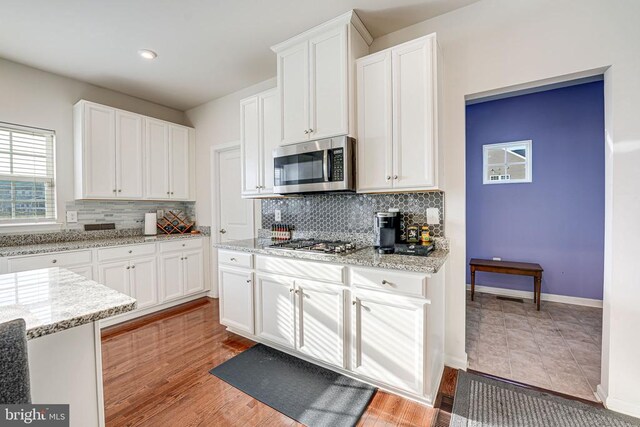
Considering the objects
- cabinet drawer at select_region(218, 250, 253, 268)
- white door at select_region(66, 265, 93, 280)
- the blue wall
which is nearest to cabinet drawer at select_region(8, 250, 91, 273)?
white door at select_region(66, 265, 93, 280)

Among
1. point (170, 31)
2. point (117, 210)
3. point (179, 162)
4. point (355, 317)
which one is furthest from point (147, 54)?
point (355, 317)

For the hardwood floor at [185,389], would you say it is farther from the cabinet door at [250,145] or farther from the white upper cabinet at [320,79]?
the white upper cabinet at [320,79]

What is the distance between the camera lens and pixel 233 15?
7.29 ft

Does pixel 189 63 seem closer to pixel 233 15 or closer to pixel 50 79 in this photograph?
pixel 233 15

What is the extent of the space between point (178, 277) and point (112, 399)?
1.91m

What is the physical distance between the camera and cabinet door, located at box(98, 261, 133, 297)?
9.87 feet

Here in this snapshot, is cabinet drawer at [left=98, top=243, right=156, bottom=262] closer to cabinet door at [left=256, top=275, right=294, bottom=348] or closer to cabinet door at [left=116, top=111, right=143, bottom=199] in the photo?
cabinet door at [left=116, top=111, right=143, bottom=199]

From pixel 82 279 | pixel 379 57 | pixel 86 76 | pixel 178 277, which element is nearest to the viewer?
pixel 82 279

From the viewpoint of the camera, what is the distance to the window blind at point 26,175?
2.84m

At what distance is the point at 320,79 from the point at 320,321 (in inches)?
76.9

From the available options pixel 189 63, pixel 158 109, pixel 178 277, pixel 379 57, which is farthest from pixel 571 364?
pixel 158 109

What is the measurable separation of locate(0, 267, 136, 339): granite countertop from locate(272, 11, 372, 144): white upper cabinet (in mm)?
1789

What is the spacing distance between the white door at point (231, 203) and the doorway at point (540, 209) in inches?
114

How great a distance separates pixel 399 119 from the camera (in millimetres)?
2072
